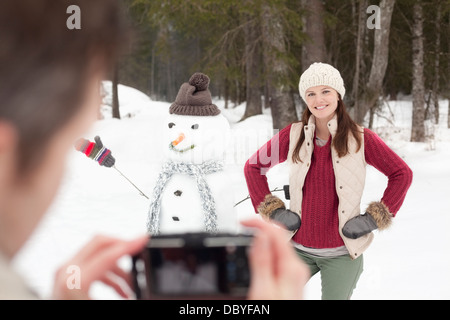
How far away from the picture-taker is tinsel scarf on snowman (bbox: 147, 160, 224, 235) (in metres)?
2.26

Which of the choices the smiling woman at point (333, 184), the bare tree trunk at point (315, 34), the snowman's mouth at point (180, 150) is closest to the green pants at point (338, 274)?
the smiling woman at point (333, 184)

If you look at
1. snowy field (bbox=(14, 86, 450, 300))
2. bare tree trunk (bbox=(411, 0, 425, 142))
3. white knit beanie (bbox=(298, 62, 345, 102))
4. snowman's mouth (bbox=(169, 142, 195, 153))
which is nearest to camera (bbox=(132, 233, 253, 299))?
snowy field (bbox=(14, 86, 450, 300))

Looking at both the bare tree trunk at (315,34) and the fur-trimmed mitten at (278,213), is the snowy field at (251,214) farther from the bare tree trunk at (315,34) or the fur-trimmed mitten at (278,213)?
the bare tree trunk at (315,34)

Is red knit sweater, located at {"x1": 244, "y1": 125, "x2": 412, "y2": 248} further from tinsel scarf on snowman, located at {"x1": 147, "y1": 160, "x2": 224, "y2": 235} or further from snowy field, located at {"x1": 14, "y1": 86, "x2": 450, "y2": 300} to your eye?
snowy field, located at {"x1": 14, "y1": 86, "x2": 450, "y2": 300}

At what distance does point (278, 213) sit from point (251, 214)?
6.37ft

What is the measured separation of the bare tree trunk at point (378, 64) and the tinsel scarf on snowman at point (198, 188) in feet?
13.3

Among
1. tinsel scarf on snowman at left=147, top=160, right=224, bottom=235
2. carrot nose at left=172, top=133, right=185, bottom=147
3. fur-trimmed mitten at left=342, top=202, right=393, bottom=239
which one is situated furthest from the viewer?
carrot nose at left=172, top=133, right=185, bottom=147

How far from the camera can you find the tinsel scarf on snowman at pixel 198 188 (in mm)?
2260

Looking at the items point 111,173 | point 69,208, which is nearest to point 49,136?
point 69,208

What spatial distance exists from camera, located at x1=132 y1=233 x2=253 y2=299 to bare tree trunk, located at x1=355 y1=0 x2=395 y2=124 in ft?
18.9

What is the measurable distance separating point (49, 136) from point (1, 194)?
59 mm

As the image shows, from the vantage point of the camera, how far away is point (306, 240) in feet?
6.13

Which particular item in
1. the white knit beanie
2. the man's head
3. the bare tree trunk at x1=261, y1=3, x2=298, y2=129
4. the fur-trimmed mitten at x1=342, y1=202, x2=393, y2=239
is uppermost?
the bare tree trunk at x1=261, y1=3, x2=298, y2=129
